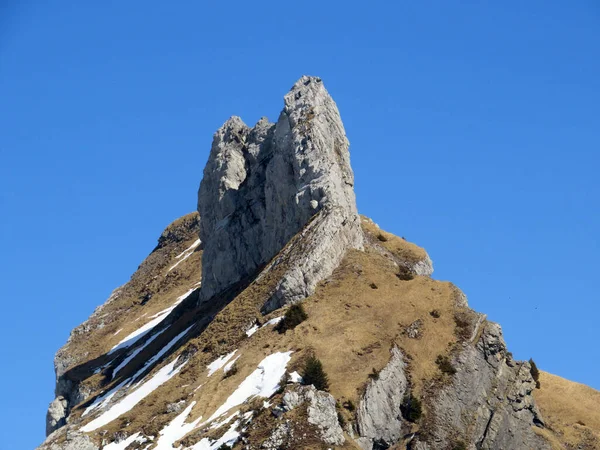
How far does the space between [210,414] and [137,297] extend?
→ 77073mm

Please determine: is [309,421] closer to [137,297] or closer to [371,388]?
[371,388]

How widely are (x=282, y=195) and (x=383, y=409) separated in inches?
1468

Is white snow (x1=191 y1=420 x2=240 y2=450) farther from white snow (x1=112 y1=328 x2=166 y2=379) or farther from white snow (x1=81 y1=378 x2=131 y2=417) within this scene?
white snow (x1=112 y1=328 x2=166 y2=379)

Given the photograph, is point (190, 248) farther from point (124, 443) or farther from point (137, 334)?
point (124, 443)

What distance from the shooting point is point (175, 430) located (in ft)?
286

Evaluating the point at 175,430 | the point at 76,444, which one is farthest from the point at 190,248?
the point at 175,430

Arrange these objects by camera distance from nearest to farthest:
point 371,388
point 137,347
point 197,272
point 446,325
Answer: point 371,388
point 446,325
point 137,347
point 197,272

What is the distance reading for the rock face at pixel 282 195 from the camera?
103375 mm

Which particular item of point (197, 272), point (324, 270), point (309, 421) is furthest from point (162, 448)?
point (197, 272)

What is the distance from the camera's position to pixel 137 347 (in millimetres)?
133375

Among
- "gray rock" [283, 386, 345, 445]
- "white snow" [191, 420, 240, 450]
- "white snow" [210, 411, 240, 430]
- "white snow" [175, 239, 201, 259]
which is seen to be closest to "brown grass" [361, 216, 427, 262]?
"white snow" [210, 411, 240, 430]

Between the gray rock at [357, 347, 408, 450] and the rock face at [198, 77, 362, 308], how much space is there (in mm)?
15173

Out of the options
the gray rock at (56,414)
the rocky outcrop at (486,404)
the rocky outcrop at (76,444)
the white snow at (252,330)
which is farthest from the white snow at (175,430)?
the gray rock at (56,414)

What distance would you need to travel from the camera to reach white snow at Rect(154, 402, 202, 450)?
279 feet
